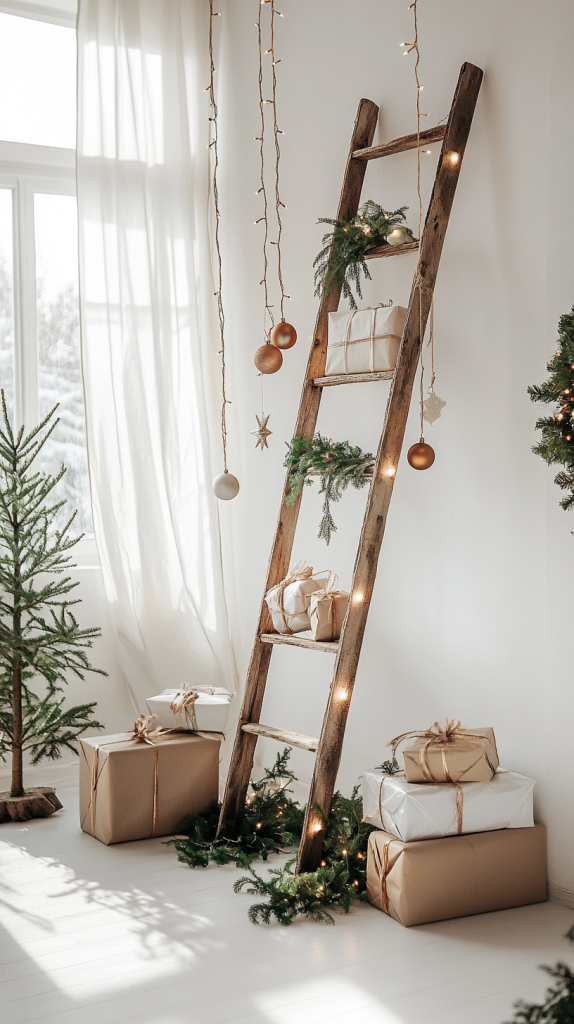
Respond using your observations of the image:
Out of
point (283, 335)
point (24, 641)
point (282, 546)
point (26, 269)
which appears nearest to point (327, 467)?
point (282, 546)

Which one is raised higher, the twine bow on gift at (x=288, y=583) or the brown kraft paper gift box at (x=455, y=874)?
the twine bow on gift at (x=288, y=583)

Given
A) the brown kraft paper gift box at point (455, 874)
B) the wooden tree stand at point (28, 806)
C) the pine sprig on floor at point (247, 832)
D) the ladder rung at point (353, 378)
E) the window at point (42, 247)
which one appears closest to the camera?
the brown kraft paper gift box at point (455, 874)

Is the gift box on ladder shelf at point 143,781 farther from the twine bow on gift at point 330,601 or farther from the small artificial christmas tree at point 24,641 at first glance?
the twine bow on gift at point 330,601

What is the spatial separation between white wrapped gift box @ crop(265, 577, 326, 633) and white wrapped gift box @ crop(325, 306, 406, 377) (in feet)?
2.20

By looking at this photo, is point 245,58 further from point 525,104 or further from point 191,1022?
point 191,1022

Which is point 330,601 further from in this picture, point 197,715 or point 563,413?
point 563,413

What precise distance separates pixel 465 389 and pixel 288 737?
1.18m

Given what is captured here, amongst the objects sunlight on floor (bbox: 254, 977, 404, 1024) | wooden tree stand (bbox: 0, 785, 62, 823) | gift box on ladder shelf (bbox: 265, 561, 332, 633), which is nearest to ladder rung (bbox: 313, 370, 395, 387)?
gift box on ladder shelf (bbox: 265, 561, 332, 633)

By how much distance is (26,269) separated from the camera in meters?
4.05

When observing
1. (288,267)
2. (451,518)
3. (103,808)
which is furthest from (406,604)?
(288,267)

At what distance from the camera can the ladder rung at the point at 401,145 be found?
273 centimetres

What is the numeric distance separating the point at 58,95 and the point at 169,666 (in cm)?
263

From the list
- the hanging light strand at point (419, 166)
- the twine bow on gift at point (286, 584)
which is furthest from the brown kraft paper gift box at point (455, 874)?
the hanging light strand at point (419, 166)

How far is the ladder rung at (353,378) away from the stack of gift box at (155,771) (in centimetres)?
118
